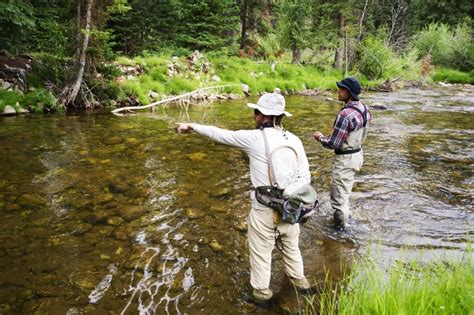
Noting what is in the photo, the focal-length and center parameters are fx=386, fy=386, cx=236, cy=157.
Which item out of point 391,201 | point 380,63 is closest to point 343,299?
point 391,201

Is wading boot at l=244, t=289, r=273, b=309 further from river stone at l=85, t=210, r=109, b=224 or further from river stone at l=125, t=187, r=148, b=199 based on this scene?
river stone at l=125, t=187, r=148, b=199

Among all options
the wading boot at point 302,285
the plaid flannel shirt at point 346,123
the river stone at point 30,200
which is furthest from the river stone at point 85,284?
the plaid flannel shirt at point 346,123

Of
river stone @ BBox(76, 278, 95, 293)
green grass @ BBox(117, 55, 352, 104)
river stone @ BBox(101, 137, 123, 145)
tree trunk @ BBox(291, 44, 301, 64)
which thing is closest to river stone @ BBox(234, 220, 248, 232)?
river stone @ BBox(76, 278, 95, 293)

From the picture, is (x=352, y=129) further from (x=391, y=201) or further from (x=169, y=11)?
(x=169, y=11)

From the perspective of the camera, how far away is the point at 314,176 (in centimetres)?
817

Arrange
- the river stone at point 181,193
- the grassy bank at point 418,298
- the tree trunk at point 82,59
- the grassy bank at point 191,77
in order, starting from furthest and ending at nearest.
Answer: the grassy bank at point 191,77 → the tree trunk at point 82,59 → the river stone at point 181,193 → the grassy bank at point 418,298

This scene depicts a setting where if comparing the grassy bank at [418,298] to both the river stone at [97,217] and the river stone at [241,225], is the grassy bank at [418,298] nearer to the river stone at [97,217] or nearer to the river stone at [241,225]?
the river stone at [241,225]

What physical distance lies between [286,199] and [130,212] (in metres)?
3.24

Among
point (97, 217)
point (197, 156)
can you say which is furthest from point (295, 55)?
point (97, 217)

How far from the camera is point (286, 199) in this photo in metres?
3.75

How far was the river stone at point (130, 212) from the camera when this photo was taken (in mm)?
5922

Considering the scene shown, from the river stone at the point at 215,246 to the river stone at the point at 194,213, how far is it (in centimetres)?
85

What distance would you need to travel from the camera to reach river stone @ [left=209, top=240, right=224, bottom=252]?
5113 mm

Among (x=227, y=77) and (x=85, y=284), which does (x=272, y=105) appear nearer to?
(x=85, y=284)
